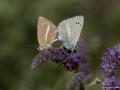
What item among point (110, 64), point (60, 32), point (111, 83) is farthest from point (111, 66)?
point (60, 32)

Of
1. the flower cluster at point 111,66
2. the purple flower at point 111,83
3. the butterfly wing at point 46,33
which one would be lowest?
the purple flower at point 111,83

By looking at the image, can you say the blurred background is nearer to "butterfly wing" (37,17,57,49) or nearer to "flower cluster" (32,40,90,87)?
"butterfly wing" (37,17,57,49)

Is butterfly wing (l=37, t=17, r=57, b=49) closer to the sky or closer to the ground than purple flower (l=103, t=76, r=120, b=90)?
closer to the sky

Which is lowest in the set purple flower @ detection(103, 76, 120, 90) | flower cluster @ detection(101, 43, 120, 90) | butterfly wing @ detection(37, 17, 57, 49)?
purple flower @ detection(103, 76, 120, 90)

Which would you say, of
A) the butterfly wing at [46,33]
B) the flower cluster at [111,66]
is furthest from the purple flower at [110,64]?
the butterfly wing at [46,33]

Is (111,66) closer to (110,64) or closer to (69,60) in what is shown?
(110,64)

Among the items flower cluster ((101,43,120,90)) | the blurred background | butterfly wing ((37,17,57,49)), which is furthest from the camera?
the blurred background

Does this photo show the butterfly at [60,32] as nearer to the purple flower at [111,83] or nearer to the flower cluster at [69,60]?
the flower cluster at [69,60]

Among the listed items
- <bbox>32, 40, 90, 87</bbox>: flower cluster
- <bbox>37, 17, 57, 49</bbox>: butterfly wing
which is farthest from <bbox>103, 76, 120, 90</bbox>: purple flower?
<bbox>37, 17, 57, 49</bbox>: butterfly wing
